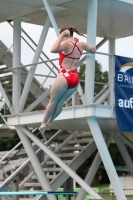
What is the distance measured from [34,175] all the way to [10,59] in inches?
165

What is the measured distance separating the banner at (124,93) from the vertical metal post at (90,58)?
2.34 ft

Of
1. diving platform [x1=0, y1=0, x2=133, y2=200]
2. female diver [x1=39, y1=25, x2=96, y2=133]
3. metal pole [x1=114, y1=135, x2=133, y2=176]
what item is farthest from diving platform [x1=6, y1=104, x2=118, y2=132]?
female diver [x1=39, y1=25, x2=96, y2=133]

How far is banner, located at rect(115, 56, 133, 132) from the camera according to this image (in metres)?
20.5

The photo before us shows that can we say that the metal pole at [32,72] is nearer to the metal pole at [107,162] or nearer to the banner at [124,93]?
the metal pole at [107,162]

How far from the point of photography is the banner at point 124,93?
67.2 ft

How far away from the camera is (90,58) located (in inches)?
805

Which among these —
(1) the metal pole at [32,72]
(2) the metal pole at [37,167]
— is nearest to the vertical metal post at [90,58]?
(1) the metal pole at [32,72]

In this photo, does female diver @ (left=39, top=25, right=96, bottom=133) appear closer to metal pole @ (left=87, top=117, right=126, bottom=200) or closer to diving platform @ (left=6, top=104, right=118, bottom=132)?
diving platform @ (left=6, top=104, right=118, bottom=132)

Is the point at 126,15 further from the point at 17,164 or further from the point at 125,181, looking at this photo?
the point at 125,181

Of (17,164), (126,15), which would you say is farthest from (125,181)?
(126,15)

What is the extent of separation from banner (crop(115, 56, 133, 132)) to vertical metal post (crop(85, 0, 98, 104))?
0.71 metres

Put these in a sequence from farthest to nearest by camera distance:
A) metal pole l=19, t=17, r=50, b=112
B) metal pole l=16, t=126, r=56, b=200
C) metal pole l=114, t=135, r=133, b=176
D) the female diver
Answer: metal pole l=114, t=135, r=133, b=176 < metal pole l=16, t=126, r=56, b=200 < metal pole l=19, t=17, r=50, b=112 < the female diver

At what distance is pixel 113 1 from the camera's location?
839 inches

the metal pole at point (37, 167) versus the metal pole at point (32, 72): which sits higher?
the metal pole at point (32, 72)
